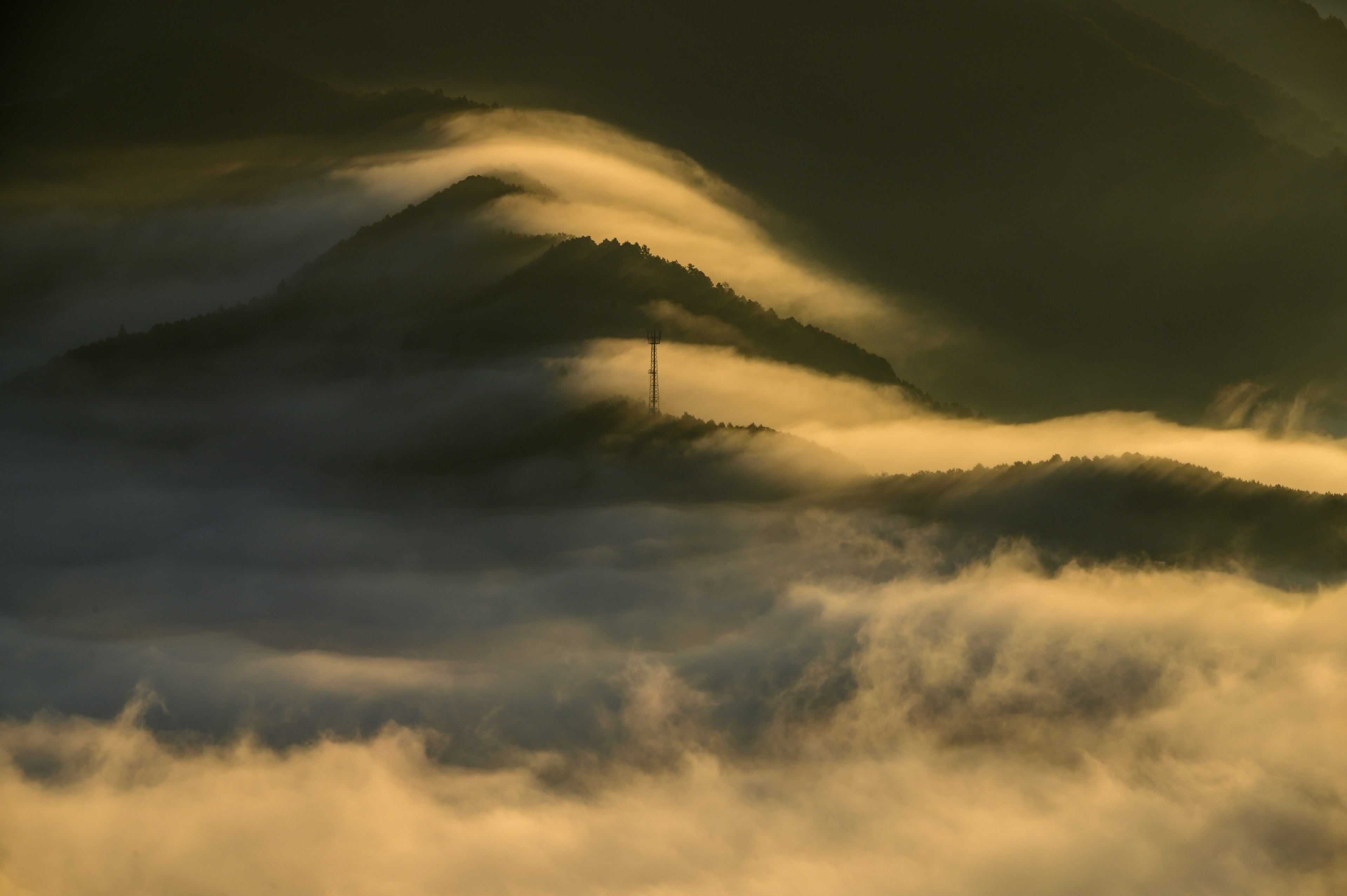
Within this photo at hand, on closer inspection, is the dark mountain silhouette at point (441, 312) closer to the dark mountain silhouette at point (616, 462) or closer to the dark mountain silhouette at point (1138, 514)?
the dark mountain silhouette at point (616, 462)

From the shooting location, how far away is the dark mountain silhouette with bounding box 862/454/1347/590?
105688mm

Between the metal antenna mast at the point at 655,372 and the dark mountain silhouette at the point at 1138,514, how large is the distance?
65.8 ft

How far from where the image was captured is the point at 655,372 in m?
99.3

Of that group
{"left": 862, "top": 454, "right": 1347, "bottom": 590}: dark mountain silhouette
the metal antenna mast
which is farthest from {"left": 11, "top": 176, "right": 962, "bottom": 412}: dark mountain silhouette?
{"left": 862, "top": 454, "right": 1347, "bottom": 590}: dark mountain silhouette

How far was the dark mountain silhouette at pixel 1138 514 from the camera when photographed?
10569 centimetres

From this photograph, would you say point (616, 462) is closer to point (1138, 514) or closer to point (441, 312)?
point (441, 312)

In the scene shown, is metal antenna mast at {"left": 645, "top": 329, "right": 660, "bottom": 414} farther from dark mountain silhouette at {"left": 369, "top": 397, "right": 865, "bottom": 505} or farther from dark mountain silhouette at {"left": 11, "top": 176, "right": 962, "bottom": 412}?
dark mountain silhouette at {"left": 11, "top": 176, "right": 962, "bottom": 412}

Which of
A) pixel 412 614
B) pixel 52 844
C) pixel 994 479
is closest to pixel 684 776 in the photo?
pixel 412 614

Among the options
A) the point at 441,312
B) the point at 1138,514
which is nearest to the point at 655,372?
the point at 441,312

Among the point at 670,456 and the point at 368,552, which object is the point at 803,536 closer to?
the point at 670,456

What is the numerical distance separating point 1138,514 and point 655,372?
4506 centimetres

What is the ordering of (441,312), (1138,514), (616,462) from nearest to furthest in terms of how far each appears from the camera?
(1138,514), (616,462), (441,312)

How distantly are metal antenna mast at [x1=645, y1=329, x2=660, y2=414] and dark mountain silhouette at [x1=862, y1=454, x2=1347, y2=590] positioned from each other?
20.0 metres

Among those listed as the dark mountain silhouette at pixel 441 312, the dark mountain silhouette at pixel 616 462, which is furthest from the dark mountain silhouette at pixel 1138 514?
the dark mountain silhouette at pixel 441 312
